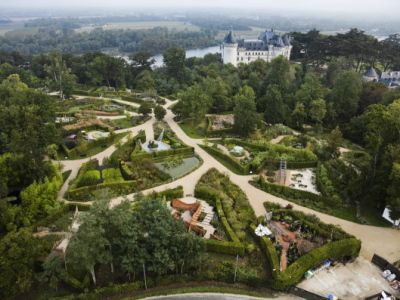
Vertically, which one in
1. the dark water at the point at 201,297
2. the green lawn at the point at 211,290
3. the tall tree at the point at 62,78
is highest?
the tall tree at the point at 62,78

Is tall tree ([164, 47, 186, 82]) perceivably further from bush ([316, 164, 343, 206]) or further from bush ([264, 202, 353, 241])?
bush ([264, 202, 353, 241])

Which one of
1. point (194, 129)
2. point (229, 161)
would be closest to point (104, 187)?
point (229, 161)

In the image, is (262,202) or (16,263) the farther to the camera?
(262,202)

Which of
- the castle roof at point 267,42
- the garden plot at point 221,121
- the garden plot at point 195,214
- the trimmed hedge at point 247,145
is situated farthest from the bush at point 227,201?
the castle roof at point 267,42

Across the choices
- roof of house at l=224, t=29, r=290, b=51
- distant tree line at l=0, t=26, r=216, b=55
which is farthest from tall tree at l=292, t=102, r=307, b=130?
distant tree line at l=0, t=26, r=216, b=55

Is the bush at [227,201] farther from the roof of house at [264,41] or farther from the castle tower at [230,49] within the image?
the roof of house at [264,41]

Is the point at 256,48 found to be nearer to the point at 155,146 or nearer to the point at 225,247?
the point at 155,146
